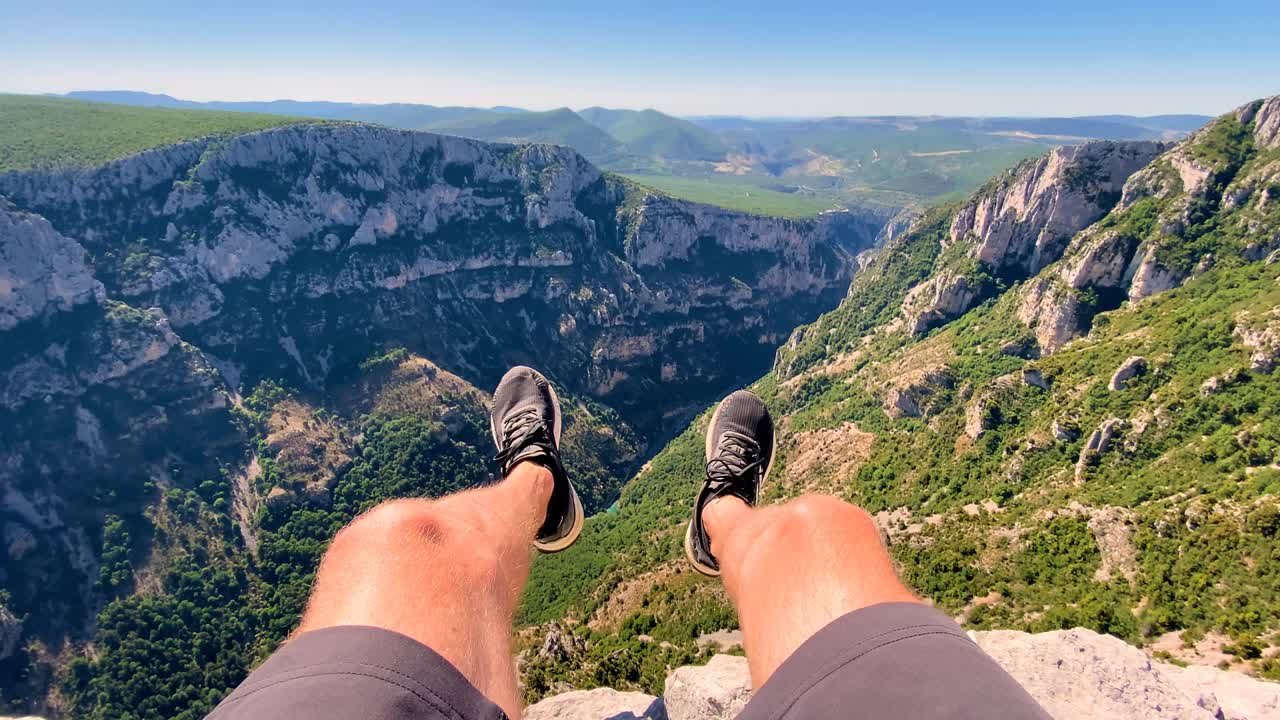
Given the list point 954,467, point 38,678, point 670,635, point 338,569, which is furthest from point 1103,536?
point 38,678

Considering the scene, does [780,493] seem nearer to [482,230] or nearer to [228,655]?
[228,655]

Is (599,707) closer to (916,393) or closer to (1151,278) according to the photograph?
(916,393)

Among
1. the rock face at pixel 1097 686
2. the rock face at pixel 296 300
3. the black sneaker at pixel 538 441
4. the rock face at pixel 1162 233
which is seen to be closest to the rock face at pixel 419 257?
the rock face at pixel 296 300

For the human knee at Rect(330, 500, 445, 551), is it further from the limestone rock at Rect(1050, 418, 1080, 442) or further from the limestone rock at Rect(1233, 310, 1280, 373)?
the limestone rock at Rect(1233, 310, 1280, 373)

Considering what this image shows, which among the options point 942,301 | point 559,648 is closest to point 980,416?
point 942,301

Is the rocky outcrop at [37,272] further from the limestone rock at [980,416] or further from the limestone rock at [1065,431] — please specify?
the limestone rock at [1065,431]

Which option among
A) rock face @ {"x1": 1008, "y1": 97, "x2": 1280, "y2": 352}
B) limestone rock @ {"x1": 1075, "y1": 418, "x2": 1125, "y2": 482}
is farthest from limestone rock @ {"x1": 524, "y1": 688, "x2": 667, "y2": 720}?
rock face @ {"x1": 1008, "y1": 97, "x2": 1280, "y2": 352}
